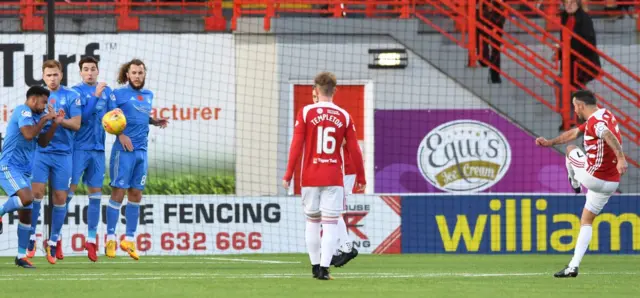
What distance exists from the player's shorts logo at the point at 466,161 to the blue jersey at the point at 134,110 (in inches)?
303

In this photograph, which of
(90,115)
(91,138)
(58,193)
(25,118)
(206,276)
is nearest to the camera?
(206,276)

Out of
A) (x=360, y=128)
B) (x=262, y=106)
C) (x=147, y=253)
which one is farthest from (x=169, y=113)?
(x=147, y=253)

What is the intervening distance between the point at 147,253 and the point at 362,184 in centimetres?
689

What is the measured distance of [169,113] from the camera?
22.1m

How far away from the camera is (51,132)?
14.0 meters

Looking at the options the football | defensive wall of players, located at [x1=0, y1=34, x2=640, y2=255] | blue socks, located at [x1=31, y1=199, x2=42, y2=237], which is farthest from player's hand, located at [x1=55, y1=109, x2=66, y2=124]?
defensive wall of players, located at [x1=0, y1=34, x2=640, y2=255]

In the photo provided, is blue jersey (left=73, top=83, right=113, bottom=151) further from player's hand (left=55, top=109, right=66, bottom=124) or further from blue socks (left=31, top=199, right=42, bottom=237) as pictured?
player's hand (left=55, top=109, right=66, bottom=124)

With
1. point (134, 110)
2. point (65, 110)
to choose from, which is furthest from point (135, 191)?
point (65, 110)

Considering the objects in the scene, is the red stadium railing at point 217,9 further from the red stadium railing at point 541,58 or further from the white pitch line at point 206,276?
the white pitch line at point 206,276

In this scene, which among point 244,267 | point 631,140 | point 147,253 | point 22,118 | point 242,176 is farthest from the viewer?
point 242,176

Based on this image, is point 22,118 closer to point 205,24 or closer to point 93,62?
point 93,62

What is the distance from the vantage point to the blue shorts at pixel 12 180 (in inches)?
534

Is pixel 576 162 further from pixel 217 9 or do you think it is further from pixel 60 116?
pixel 217 9

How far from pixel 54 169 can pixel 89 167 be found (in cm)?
76
